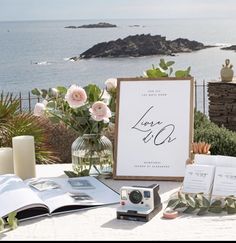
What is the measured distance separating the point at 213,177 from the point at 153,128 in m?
0.38

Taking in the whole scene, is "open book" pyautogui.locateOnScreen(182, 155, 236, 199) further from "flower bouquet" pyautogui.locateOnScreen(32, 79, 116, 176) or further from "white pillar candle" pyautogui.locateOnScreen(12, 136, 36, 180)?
"white pillar candle" pyautogui.locateOnScreen(12, 136, 36, 180)

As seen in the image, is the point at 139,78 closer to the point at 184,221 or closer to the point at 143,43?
the point at 184,221

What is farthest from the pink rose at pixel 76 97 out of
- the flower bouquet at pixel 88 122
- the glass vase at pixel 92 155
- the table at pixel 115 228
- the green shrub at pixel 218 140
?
the green shrub at pixel 218 140

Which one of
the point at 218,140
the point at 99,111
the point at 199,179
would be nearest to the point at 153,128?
the point at 99,111

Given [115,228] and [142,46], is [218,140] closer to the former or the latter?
[115,228]

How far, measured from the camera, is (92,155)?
5.83 ft

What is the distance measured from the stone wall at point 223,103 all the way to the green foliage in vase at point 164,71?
5.90 m

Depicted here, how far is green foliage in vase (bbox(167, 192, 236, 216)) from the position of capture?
1392mm

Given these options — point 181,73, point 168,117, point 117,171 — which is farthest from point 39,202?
point 181,73

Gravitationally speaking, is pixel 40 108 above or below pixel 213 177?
above

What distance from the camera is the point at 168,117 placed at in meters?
1.79

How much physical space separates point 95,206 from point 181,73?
25.0 inches

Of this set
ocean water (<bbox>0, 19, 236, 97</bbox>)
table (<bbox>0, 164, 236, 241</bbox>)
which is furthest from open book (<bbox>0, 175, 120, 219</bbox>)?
ocean water (<bbox>0, 19, 236, 97</bbox>)

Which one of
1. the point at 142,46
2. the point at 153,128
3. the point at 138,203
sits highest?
the point at 142,46
